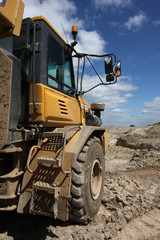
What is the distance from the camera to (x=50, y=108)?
2.48m

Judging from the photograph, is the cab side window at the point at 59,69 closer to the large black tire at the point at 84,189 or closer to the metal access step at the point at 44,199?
the large black tire at the point at 84,189

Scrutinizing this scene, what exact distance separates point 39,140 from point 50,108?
18.9 inches

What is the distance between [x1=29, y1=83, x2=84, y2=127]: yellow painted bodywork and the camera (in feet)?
7.84

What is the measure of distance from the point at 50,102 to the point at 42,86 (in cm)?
25

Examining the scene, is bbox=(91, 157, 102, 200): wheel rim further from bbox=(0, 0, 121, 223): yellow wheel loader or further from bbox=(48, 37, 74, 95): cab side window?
bbox=(48, 37, 74, 95): cab side window

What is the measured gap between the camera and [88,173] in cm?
258

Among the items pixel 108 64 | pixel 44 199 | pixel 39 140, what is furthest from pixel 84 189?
pixel 108 64

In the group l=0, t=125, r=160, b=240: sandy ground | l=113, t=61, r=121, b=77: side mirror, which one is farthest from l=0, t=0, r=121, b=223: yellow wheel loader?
l=113, t=61, r=121, b=77: side mirror

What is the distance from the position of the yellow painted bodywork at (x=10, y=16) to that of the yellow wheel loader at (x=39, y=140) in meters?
0.41

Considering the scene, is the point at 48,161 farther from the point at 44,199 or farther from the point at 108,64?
the point at 108,64

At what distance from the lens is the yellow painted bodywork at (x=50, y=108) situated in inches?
94.0

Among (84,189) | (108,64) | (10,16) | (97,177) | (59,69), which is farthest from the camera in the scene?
(108,64)

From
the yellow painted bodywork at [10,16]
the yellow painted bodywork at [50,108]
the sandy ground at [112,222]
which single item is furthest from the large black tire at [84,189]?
the yellow painted bodywork at [10,16]

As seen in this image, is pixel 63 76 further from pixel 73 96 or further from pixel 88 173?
pixel 88 173
